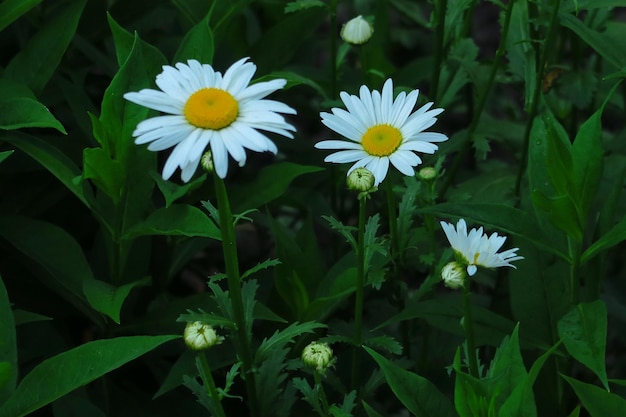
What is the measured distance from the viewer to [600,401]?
4.21ft

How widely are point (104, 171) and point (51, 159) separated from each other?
0.53 feet

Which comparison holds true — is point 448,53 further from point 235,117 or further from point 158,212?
point 235,117

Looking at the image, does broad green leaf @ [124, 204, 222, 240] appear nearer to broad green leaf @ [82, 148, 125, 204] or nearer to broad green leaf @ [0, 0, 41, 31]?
broad green leaf @ [82, 148, 125, 204]

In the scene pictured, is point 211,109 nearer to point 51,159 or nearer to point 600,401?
point 51,159

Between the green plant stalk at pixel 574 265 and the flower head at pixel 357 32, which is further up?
the flower head at pixel 357 32

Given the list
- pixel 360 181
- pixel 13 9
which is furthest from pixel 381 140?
pixel 13 9

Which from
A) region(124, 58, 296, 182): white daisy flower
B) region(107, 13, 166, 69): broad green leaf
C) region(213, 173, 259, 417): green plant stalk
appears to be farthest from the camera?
region(107, 13, 166, 69): broad green leaf

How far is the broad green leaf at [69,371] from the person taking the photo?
1.28m

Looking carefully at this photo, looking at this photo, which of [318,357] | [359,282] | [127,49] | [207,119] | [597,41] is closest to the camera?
[207,119]

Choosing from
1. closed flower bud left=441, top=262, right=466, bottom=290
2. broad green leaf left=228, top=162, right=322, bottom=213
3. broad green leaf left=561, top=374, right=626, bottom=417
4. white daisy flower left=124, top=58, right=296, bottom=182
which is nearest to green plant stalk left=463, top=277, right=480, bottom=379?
closed flower bud left=441, top=262, right=466, bottom=290

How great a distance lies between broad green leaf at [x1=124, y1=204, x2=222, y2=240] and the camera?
1432 millimetres

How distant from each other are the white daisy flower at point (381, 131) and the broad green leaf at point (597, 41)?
16.8 inches

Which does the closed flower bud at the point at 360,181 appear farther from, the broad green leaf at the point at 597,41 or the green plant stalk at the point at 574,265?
the broad green leaf at the point at 597,41

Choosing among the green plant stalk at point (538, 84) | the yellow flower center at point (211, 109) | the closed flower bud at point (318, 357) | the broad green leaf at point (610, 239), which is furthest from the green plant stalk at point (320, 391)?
the green plant stalk at point (538, 84)
